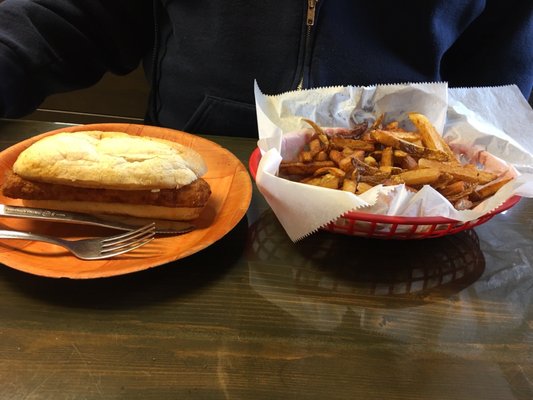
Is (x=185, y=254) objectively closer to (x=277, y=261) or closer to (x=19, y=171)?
(x=277, y=261)

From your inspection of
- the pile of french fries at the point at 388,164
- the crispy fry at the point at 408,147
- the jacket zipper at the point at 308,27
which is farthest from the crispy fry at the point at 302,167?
the jacket zipper at the point at 308,27

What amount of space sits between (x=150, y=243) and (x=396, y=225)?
44 centimetres

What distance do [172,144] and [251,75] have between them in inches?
21.0

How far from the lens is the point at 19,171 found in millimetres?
792

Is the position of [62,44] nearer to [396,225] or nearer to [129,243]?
[129,243]

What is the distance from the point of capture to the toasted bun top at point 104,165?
78 centimetres

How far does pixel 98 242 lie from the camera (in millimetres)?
760

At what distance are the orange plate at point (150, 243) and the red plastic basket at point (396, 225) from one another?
0.20m

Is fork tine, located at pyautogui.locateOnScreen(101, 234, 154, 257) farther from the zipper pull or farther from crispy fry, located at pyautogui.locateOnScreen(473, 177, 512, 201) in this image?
the zipper pull

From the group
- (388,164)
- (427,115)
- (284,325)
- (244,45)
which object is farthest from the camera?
(244,45)

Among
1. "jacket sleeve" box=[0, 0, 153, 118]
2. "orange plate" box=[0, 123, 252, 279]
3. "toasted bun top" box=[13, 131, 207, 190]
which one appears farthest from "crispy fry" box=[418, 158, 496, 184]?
"jacket sleeve" box=[0, 0, 153, 118]

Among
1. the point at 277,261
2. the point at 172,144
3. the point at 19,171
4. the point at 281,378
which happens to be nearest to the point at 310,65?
the point at 172,144

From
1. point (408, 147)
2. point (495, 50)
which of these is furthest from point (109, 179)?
point (495, 50)

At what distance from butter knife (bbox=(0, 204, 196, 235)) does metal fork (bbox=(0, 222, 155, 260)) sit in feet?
0.08
